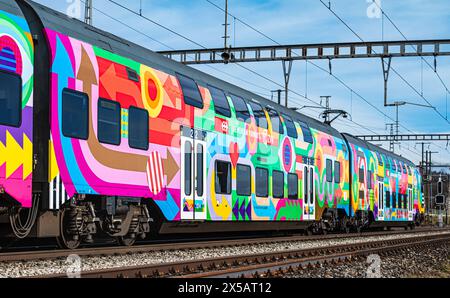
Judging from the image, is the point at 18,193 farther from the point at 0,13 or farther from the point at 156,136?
the point at 156,136

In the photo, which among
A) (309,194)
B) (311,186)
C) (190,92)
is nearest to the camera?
(190,92)

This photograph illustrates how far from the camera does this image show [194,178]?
17.3m

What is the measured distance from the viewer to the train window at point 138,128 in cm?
1471

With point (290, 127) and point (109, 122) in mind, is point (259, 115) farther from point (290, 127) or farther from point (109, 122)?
point (109, 122)

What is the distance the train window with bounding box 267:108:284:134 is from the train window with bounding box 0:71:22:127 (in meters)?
11.7

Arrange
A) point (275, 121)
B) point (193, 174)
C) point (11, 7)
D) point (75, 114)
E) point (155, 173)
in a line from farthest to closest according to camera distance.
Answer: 1. point (275, 121)
2. point (193, 174)
3. point (155, 173)
4. point (75, 114)
5. point (11, 7)

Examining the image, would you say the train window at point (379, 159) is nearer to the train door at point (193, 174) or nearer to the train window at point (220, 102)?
the train window at point (220, 102)

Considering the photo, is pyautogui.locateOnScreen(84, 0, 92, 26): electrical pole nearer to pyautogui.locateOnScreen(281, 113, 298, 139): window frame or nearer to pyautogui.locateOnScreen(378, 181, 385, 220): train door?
pyautogui.locateOnScreen(281, 113, 298, 139): window frame

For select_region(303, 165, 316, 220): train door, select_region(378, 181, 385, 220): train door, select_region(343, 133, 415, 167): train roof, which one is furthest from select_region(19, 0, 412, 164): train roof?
select_region(378, 181, 385, 220): train door

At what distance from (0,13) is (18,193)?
9.76 ft

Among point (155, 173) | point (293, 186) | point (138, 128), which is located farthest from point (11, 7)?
point (293, 186)

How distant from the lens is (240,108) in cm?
2041

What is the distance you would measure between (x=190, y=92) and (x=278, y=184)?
6.10 m
